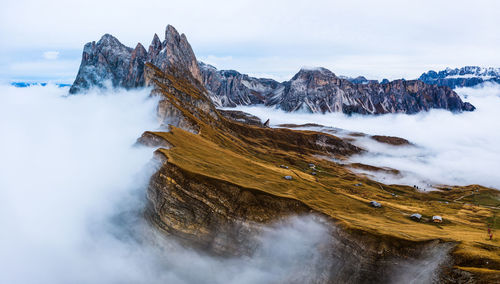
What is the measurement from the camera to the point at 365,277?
2859 inches

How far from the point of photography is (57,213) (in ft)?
468

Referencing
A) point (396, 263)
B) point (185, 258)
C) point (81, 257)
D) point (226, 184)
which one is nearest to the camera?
point (396, 263)

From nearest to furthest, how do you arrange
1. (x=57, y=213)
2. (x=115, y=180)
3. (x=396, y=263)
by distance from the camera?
(x=396, y=263)
(x=115, y=180)
(x=57, y=213)

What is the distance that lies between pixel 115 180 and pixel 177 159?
174 feet

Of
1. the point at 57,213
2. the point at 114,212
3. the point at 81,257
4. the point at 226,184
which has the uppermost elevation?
the point at 226,184

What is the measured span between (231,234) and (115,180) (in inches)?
2796

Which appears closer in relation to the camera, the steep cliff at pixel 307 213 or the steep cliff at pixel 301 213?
the steep cliff at pixel 307 213

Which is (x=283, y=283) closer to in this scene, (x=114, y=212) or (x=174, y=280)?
(x=174, y=280)

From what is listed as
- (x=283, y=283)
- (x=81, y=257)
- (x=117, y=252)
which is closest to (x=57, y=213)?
(x=81, y=257)

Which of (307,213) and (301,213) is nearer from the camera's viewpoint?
(307,213)

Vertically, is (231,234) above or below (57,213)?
above

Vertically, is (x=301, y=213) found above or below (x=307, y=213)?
below

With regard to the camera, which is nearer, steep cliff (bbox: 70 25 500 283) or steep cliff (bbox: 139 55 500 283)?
steep cliff (bbox: 70 25 500 283)

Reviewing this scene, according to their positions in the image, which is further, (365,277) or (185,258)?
(185,258)
